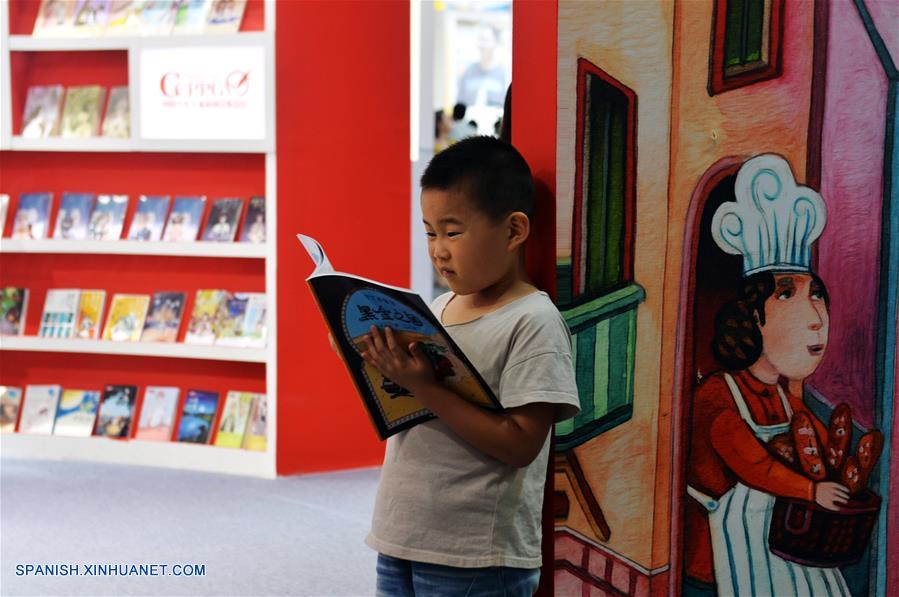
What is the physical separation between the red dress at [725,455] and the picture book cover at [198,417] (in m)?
2.80

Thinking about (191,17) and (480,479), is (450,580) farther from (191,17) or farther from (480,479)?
(191,17)

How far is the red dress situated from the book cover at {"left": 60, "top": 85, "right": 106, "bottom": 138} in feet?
10.8

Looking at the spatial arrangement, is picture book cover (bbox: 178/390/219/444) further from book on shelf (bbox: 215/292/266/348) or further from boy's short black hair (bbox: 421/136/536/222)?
boy's short black hair (bbox: 421/136/536/222)

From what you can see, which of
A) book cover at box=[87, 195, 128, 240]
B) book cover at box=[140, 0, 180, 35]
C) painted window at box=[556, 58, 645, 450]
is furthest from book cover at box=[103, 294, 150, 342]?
painted window at box=[556, 58, 645, 450]

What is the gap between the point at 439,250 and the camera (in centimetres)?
144

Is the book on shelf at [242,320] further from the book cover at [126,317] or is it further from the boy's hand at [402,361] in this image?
the boy's hand at [402,361]

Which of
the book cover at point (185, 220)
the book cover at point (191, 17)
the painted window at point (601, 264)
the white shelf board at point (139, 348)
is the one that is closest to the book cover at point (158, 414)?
the white shelf board at point (139, 348)

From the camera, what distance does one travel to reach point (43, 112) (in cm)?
435

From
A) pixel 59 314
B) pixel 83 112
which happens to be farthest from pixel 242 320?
pixel 83 112

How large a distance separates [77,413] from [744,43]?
350cm

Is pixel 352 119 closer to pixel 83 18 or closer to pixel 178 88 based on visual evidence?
pixel 178 88

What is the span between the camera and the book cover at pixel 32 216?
4.36 m

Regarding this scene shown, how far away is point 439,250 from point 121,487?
112 inches

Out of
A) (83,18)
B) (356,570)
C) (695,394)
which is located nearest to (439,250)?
(695,394)
